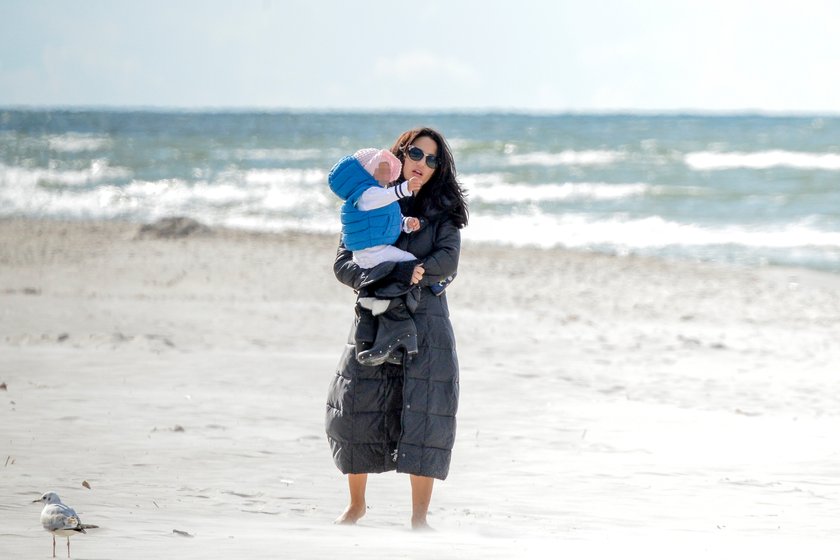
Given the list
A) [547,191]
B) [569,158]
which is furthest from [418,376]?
[569,158]

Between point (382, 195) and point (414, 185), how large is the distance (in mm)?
169

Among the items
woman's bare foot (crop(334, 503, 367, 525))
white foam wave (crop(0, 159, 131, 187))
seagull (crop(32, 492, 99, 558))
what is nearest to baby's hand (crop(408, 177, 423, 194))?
woman's bare foot (crop(334, 503, 367, 525))

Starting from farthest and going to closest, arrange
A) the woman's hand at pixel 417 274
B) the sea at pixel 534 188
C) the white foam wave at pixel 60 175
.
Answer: the white foam wave at pixel 60 175
the sea at pixel 534 188
the woman's hand at pixel 417 274

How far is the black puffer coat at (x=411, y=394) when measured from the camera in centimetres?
435

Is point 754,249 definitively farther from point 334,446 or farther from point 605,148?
point 605,148

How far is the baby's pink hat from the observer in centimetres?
429

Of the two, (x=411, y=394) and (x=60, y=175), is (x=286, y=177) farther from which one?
(x=411, y=394)

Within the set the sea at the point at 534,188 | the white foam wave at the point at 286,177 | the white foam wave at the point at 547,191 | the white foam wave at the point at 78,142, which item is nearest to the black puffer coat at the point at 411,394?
the sea at the point at 534,188

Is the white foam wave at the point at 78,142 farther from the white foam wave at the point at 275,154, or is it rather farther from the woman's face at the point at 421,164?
the woman's face at the point at 421,164

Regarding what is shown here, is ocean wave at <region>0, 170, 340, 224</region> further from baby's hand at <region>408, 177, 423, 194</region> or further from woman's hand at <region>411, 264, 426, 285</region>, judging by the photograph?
woman's hand at <region>411, 264, 426, 285</region>

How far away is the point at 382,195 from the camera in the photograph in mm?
4227

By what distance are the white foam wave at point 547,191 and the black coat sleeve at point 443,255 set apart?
21030mm

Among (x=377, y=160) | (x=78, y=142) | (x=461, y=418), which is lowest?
(x=461, y=418)

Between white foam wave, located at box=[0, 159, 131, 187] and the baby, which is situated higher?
white foam wave, located at box=[0, 159, 131, 187]
